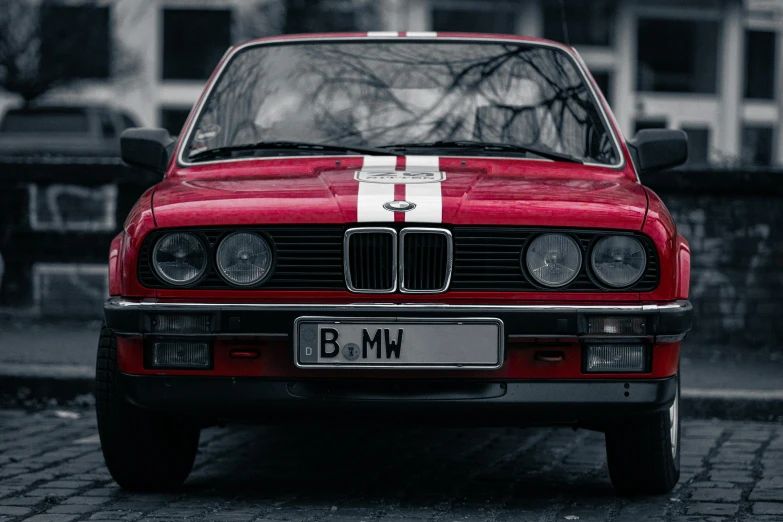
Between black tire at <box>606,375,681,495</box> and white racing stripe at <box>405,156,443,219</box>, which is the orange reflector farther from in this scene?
black tire at <box>606,375,681,495</box>

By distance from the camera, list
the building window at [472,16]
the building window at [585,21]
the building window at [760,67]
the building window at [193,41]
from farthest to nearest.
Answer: the building window at [760,67]
the building window at [585,21]
the building window at [472,16]
the building window at [193,41]

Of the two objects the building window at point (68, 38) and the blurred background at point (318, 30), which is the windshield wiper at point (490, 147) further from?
the building window at point (68, 38)

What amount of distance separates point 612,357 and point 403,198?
0.81m

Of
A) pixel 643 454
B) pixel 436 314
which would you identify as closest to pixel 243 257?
pixel 436 314

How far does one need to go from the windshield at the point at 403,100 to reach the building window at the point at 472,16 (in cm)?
2007

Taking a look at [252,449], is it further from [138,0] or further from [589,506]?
[138,0]

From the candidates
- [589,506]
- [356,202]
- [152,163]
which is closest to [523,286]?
[356,202]

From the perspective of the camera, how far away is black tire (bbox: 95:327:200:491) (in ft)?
15.5

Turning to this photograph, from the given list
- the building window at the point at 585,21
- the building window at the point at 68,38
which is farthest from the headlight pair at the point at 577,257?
the building window at the point at 585,21

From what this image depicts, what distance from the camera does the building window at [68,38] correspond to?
19.8 metres

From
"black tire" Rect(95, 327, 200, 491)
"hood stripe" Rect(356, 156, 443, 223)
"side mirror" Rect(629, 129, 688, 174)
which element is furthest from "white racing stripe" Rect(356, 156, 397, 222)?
"side mirror" Rect(629, 129, 688, 174)

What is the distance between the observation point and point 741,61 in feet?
89.5

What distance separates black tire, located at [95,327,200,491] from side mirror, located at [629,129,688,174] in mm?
2042

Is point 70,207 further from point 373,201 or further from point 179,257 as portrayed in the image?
point 373,201
